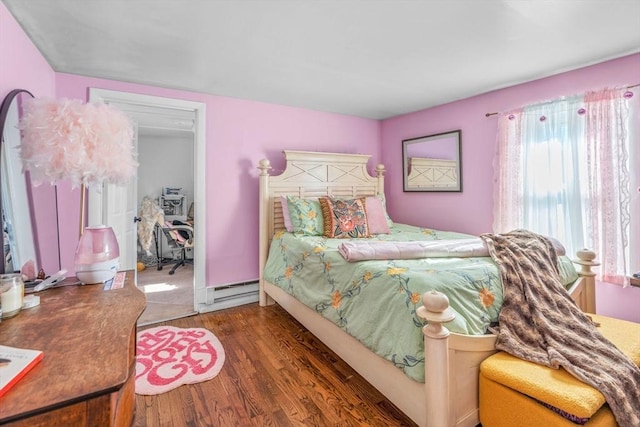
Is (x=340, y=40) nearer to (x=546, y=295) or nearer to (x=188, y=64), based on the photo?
(x=188, y=64)

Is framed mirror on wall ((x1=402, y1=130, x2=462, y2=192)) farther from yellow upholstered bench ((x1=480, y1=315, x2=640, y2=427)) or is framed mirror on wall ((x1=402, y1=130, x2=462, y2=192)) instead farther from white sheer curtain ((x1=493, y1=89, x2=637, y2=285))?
yellow upholstered bench ((x1=480, y1=315, x2=640, y2=427))

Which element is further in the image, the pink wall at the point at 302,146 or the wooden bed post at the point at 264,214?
the wooden bed post at the point at 264,214

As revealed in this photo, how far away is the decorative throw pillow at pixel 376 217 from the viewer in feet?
10.3

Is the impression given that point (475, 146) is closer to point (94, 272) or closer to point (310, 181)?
point (310, 181)

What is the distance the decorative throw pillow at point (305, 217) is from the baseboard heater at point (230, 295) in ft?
2.99

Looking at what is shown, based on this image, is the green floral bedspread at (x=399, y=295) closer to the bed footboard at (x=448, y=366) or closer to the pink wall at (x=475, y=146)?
the bed footboard at (x=448, y=366)

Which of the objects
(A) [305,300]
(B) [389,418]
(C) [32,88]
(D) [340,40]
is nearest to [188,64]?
(C) [32,88]

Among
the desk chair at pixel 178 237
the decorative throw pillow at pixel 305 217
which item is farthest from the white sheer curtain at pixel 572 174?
the desk chair at pixel 178 237

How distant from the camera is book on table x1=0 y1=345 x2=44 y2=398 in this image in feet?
2.11

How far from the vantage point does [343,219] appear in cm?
295

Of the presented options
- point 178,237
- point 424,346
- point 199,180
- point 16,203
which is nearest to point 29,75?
point 16,203

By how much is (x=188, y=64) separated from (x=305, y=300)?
2.02m

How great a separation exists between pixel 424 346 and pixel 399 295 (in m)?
0.27

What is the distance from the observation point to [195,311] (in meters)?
3.02
